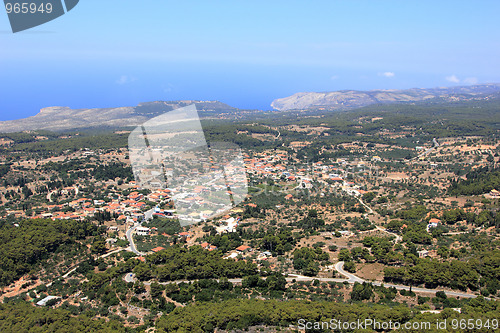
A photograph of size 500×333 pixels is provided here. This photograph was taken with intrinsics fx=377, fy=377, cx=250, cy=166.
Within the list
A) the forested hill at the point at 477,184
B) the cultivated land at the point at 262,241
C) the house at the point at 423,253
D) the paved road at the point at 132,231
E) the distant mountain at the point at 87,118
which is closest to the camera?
the cultivated land at the point at 262,241

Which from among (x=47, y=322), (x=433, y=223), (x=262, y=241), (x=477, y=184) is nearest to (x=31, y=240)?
(x=47, y=322)

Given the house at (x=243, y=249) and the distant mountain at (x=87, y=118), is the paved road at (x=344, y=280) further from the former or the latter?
the distant mountain at (x=87, y=118)

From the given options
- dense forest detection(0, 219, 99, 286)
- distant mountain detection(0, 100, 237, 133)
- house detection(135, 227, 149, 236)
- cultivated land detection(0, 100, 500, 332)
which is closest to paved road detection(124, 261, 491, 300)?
cultivated land detection(0, 100, 500, 332)

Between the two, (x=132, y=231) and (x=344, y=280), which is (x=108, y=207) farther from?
(x=344, y=280)

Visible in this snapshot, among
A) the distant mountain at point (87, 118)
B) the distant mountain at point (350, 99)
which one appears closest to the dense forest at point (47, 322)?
the distant mountain at point (87, 118)

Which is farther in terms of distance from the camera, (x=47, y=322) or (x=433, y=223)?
(x=433, y=223)

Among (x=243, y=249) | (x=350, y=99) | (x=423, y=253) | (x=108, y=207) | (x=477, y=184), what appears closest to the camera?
(x=423, y=253)
